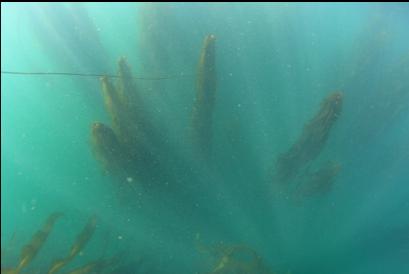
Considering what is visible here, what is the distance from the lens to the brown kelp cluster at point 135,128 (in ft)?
19.2

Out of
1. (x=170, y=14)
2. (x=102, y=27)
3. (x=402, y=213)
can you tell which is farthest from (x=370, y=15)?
(x=402, y=213)

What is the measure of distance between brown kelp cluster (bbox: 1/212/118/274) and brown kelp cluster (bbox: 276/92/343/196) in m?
4.36

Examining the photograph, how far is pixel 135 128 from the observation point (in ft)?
20.7

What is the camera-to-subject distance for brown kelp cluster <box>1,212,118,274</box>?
492 cm

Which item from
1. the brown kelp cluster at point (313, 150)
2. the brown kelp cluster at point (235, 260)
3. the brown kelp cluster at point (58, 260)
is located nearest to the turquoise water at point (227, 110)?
the brown kelp cluster at point (235, 260)

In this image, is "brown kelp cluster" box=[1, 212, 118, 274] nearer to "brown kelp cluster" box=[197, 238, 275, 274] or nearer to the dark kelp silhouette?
"brown kelp cluster" box=[197, 238, 275, 274]

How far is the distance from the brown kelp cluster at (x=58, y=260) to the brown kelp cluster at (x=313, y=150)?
14.3 feet

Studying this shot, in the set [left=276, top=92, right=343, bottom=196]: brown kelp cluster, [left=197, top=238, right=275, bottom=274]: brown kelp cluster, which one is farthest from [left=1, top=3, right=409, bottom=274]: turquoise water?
[left=276, top=92, right=343, bottom=196]: brown kelp cluster

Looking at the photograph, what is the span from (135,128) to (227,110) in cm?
Result: 233

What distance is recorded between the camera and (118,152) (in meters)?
6.32

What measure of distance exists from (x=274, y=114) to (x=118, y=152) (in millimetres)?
4047

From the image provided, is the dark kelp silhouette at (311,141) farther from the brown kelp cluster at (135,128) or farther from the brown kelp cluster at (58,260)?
the brown kelp cluster at (58,260)

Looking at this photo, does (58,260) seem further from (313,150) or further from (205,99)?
(313,150)

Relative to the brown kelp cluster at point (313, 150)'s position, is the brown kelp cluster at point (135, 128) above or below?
below
